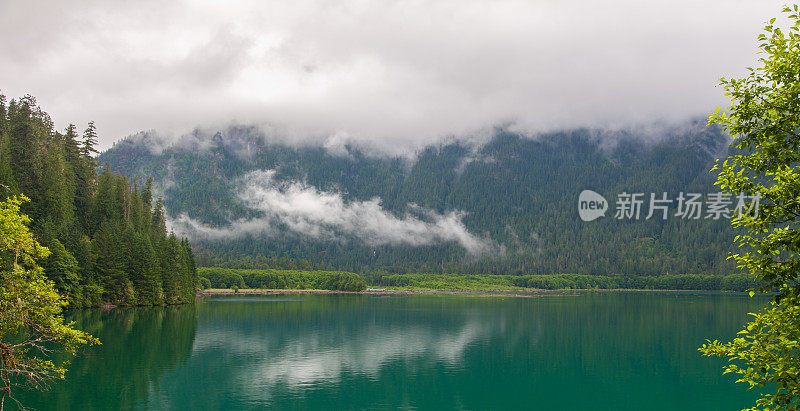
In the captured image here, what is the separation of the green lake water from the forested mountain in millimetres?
8537

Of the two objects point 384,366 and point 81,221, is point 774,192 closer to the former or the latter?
point 384,366

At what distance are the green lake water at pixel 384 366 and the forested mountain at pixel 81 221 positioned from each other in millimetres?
8537

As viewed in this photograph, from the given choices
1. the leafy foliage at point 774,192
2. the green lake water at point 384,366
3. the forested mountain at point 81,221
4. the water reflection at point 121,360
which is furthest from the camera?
the forested mountain at point 81,221

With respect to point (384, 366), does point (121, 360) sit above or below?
above

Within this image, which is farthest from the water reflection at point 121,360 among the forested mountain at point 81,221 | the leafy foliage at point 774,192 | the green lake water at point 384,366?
the leafy foliage at point 774,192

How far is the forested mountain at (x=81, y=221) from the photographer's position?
110875mm

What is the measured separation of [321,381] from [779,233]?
53.5m

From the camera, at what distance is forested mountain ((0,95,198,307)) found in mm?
110875

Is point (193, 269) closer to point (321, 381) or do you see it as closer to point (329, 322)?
point (329, 322)

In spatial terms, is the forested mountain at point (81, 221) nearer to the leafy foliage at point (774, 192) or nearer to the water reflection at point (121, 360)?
the water reflection at point (121, 360)

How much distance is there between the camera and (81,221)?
13738 centimetres

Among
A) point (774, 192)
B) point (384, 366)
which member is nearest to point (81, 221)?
point (384, 366)

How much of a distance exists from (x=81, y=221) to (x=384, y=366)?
9744cm

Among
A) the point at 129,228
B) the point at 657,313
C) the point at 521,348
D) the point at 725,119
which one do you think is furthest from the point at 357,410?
the point at 657,313
